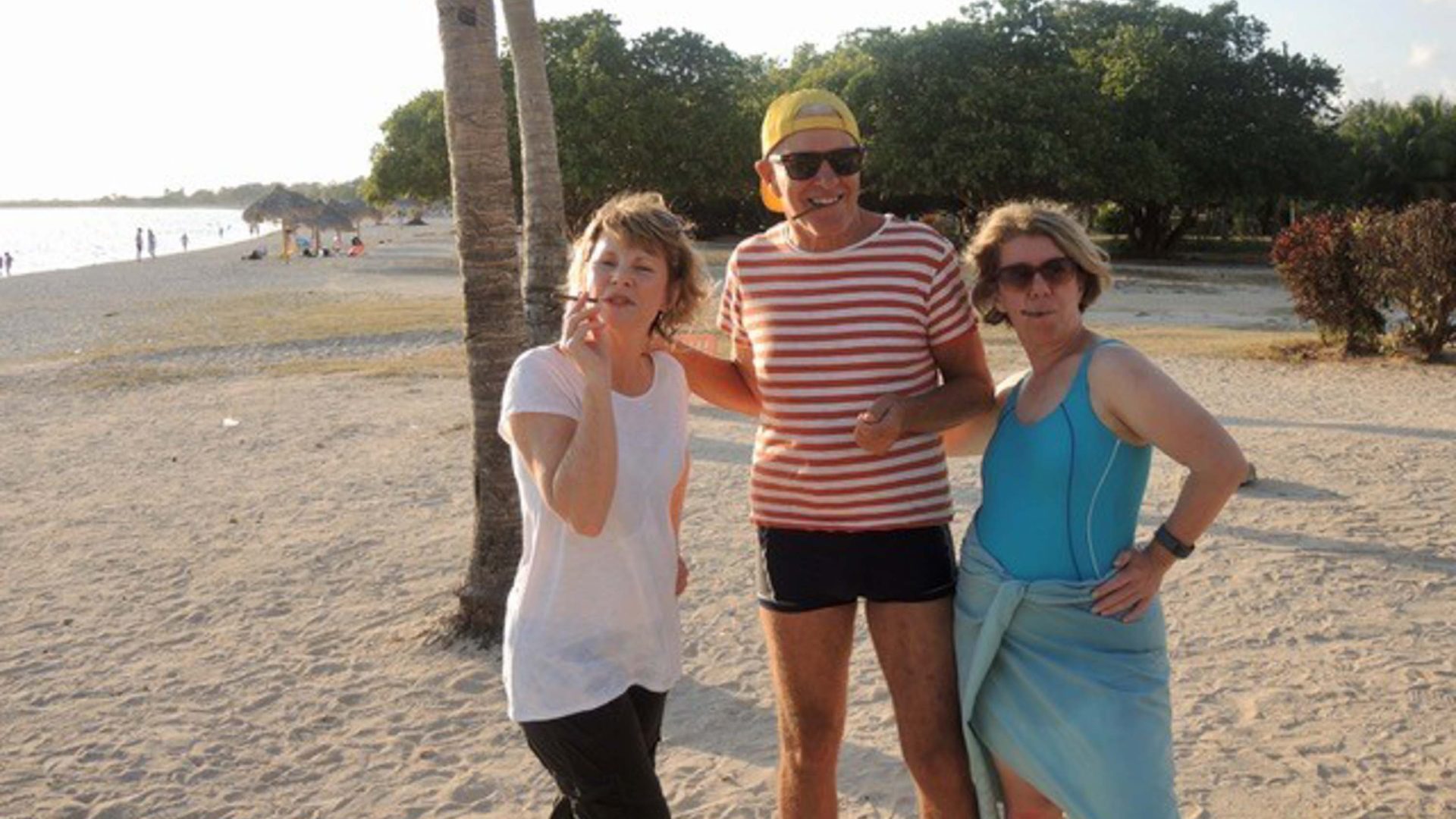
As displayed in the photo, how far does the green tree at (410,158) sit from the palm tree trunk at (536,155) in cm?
3468

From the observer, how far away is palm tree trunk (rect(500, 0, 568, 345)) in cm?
745

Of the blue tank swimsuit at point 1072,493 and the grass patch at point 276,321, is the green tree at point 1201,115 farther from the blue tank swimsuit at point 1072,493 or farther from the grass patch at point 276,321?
the blue tank swimsuit at point 1072,493

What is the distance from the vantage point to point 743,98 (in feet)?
140

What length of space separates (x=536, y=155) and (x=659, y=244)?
497 centimetres

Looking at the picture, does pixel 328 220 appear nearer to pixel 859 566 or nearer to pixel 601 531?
pixel 859 566

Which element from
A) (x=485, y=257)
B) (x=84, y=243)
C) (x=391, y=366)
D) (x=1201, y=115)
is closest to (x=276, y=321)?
(x=391, y=366)

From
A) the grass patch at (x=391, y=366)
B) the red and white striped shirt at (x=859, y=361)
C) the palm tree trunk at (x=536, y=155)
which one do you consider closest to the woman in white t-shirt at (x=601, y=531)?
the red and white striped shirt at (x=859, y=361)

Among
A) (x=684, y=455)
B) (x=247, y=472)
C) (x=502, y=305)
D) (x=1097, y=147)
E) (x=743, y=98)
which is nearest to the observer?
(x=684, y=455)

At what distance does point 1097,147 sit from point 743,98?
1331cm

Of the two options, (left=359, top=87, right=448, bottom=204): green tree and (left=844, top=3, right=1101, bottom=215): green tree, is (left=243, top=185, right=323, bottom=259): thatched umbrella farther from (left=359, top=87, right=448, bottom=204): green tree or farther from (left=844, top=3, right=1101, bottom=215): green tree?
(left=844, top=3, right=1101, bottom=215): green tree

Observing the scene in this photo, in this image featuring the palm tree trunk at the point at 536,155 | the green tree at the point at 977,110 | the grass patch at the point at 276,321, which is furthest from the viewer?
the green tree at the point at 977,110

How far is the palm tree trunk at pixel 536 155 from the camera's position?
24.5 feet

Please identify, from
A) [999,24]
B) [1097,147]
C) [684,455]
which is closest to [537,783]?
[684,455]

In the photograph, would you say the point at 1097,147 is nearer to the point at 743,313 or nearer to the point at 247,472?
the point at 247,472
